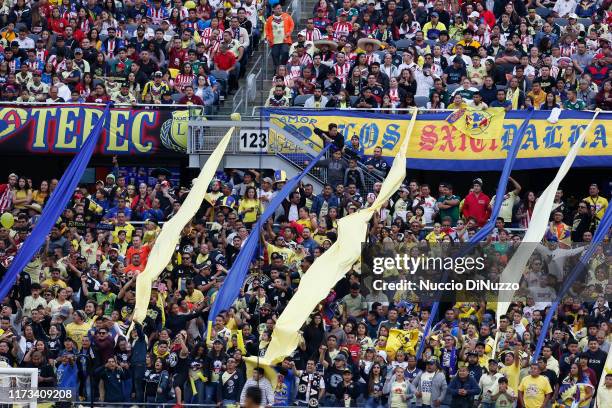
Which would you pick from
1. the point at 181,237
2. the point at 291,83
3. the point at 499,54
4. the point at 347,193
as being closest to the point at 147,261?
the point at 181,237

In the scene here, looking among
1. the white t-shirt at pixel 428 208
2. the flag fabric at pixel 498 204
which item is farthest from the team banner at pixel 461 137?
the white t-shirt at pixel 428 208

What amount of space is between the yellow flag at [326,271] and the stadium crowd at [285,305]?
0.30 metres

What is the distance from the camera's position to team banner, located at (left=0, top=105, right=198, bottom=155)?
31.2 metres

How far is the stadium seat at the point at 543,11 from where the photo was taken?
33750mm

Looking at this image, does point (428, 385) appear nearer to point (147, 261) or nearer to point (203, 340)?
point (203, 340)

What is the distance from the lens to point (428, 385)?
2400 cm

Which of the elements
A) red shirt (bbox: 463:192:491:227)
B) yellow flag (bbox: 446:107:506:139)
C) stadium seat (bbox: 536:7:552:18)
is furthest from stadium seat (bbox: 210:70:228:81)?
stadium seat (bbox: 536:7:552:18)

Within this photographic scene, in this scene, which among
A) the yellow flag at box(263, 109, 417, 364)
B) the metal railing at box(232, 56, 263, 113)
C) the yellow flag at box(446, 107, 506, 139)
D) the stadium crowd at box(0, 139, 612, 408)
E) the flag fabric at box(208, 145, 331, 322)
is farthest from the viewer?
the metal railing at box(232, 56, 263, 113)

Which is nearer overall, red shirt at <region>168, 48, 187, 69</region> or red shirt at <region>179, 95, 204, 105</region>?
red shirt at <region>179, 95, 204, 105</region>

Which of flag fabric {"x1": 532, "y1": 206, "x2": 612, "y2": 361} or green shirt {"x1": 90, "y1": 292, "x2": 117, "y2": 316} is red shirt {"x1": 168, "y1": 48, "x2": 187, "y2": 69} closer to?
green shirt {"x1": 90, "y1": 292, "x2": 117, "y2": 316}

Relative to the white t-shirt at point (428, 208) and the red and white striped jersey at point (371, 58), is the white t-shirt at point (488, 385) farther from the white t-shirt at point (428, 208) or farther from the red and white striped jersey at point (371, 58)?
the red and white striped jersey at point (371, 58)

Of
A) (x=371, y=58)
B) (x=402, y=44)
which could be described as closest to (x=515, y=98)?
(x=371, y=58)

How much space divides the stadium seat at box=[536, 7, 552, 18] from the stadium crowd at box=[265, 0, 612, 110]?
25 millimetres

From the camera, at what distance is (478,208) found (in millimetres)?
28703
